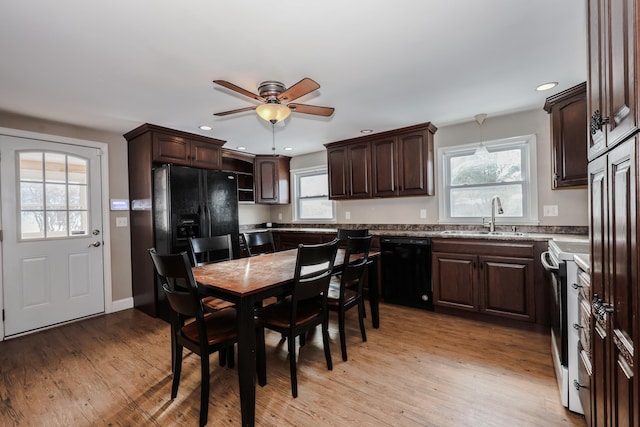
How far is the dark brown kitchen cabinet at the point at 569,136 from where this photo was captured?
249 cm

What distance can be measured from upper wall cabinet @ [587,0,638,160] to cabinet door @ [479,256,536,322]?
1.90m

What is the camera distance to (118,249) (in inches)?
144

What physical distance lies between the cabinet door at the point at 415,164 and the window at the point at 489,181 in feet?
0.88

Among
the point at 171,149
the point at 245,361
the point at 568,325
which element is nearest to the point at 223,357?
the point at 245,361

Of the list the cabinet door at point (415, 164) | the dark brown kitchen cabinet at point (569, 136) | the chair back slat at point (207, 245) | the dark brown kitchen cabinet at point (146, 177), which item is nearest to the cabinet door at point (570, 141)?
the dark brown kitchen cabinet at point (569, 136)

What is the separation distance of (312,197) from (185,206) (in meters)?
2.27

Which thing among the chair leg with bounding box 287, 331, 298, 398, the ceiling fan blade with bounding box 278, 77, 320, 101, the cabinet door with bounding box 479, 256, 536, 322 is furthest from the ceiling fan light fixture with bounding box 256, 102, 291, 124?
the cabinet door with bounding box 479, 256, 536, 322

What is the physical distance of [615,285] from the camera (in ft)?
3.08

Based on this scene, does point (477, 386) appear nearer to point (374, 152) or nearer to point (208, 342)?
point (208, 342)

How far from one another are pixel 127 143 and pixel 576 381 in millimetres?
4743

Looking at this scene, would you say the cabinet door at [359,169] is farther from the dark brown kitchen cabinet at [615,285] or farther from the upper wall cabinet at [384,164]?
the dark brown kitchen cabinet at [615,285]

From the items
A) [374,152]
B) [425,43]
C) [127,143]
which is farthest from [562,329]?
[127,143]

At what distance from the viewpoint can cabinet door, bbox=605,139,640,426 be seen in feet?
2.63

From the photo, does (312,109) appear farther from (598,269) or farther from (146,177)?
(146,177)
